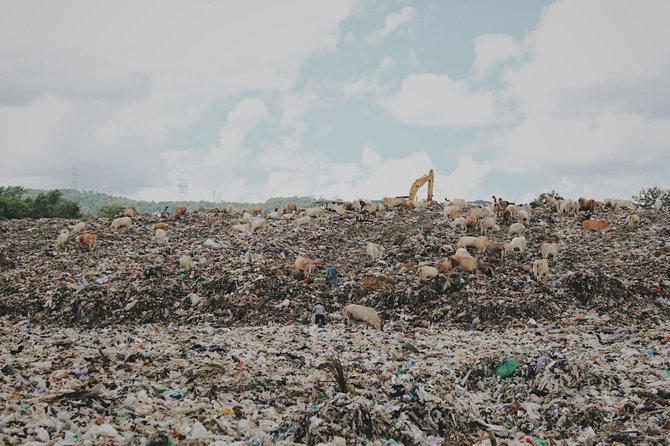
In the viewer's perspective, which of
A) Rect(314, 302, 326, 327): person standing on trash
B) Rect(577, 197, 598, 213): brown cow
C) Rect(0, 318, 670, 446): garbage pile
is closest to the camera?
Rect(0, 318, 670, 446): garbage pile

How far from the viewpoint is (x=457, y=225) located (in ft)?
44.4

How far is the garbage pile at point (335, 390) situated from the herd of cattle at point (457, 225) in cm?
247

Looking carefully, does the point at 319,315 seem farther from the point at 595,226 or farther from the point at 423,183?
the point at 423,183

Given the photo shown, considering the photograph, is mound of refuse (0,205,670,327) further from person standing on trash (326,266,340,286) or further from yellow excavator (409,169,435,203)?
yellow excavator (409,169,435,203)

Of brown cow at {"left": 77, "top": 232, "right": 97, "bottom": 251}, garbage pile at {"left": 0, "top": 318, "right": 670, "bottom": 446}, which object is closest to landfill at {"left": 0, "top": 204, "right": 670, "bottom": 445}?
garbage pile at {"left": 0, "top": 318, "right": 670, "bottom": 446}

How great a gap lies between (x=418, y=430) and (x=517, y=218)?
10.9 m

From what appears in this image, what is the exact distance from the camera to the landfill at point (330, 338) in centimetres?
449

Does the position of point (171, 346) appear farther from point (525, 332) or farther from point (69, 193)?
point (69, 193)

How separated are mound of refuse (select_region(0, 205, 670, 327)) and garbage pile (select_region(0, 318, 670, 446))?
1549 mm

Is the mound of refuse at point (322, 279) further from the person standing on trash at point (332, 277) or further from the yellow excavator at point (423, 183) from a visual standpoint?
the yellow excavator at point (423, 183)

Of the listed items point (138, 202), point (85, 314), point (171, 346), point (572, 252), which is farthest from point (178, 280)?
point (138, 202)

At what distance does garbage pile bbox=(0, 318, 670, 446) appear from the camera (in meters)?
4.28

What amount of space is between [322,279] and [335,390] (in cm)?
511

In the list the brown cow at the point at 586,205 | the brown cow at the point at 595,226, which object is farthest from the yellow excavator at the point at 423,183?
the brown cow at the point at 595,226
